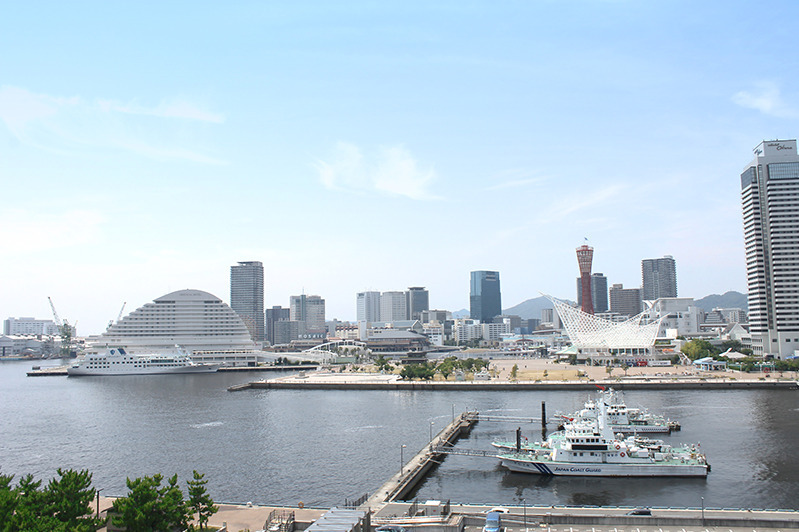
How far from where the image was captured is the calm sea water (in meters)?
28.2

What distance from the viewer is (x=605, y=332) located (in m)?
99.0

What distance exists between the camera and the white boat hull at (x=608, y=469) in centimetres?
2986

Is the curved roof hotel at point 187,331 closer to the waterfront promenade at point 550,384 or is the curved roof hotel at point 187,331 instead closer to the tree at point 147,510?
the waterfront promenade at point 550,384

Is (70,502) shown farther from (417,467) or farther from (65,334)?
(65,334)

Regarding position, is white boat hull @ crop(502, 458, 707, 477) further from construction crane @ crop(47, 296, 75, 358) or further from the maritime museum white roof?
construction crane @ crop(47, 296, 75, 358)

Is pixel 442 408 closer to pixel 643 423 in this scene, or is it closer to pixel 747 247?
pixel 643 423

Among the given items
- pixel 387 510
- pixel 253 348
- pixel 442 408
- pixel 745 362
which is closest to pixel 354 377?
pixel 442 408

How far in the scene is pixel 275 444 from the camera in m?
38.6

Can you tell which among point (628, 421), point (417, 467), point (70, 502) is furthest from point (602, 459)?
point (70, 502)

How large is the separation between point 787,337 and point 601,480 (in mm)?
76778

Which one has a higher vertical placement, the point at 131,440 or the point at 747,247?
the point at 747,247

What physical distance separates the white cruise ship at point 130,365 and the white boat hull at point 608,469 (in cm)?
7588

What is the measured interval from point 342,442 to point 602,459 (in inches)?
606

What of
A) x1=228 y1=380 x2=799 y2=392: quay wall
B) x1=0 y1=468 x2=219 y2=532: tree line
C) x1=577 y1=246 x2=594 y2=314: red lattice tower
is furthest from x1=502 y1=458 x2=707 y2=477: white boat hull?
x1=577 y1=246 x2=594 y2=314: red lattice tower
